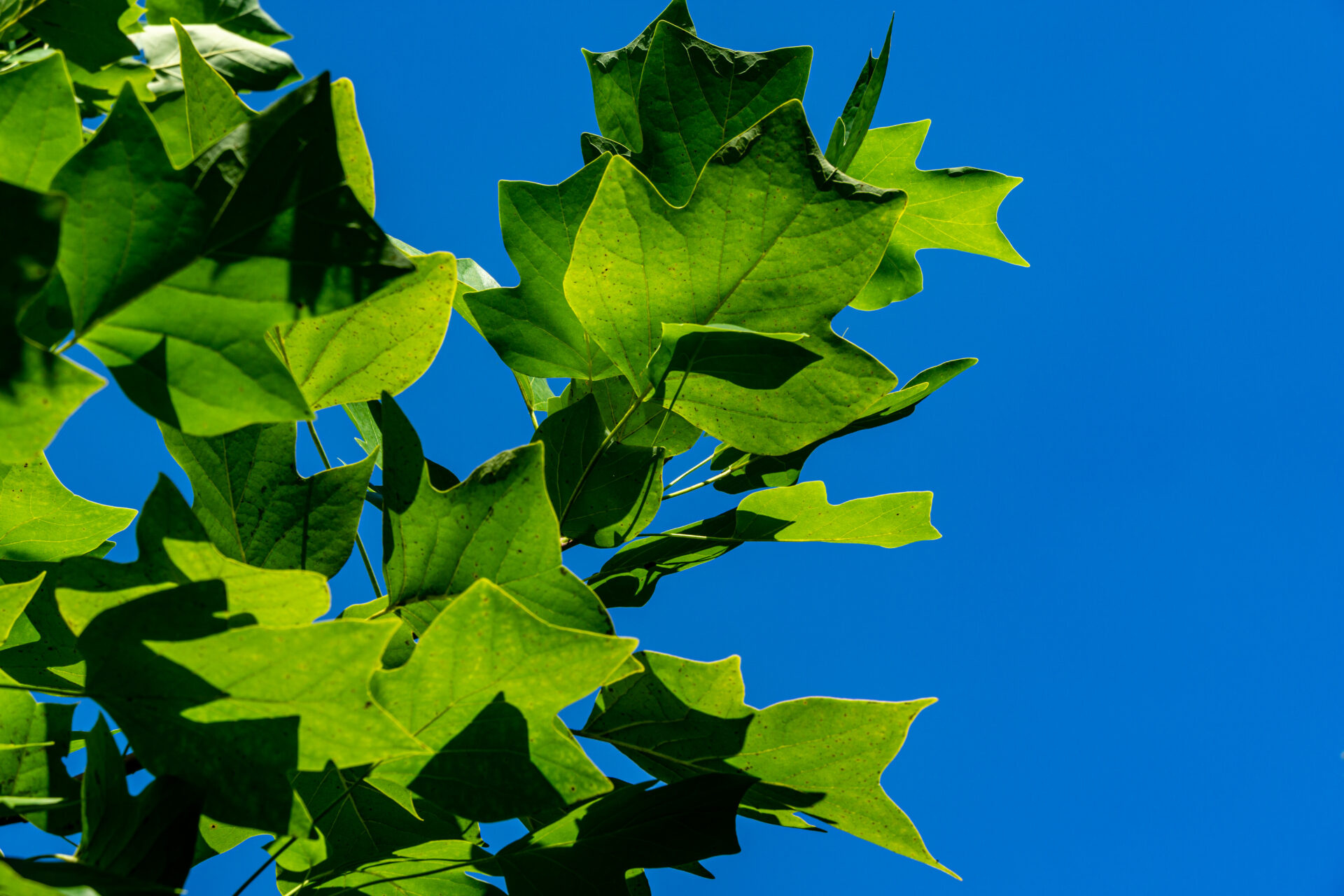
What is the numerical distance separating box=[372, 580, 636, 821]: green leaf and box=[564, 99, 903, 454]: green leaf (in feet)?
0.65

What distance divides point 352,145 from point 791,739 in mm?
386

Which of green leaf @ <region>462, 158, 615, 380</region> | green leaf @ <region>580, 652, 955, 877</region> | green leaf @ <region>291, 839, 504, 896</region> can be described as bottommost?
green leaf @ <region>291, 839, 504, 896</region>

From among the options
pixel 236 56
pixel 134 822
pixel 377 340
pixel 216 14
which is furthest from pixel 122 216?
pixel 216 14

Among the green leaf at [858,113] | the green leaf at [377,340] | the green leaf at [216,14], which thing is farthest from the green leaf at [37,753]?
the green leaf at [216,14]

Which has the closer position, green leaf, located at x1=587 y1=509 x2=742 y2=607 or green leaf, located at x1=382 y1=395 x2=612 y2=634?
green leaf, located at x1=382 y1=395 x2=612 y2=634

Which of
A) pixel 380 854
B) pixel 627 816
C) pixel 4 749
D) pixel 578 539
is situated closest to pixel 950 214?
pixel 578 539

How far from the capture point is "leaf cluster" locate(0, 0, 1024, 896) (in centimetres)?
34

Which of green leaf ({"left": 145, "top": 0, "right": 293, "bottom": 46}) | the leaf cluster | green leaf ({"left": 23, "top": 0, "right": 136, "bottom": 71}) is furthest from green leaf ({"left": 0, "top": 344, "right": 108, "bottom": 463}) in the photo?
green leaf ({"left": 145, "top": 0, "right": 293, "bottom": 46})

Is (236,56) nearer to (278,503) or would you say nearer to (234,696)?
(278,503)

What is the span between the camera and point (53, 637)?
53cm

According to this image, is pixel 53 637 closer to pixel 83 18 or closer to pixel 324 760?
pixel 324 760

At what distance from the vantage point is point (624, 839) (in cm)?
47

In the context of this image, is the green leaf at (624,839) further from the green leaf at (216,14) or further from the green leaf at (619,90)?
the green leaf at (216,14)

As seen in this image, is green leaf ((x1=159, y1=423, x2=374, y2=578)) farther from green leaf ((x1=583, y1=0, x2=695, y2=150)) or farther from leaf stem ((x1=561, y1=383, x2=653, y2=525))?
green leaf ((x1=583, y1=0, x2=695, y2=150))
